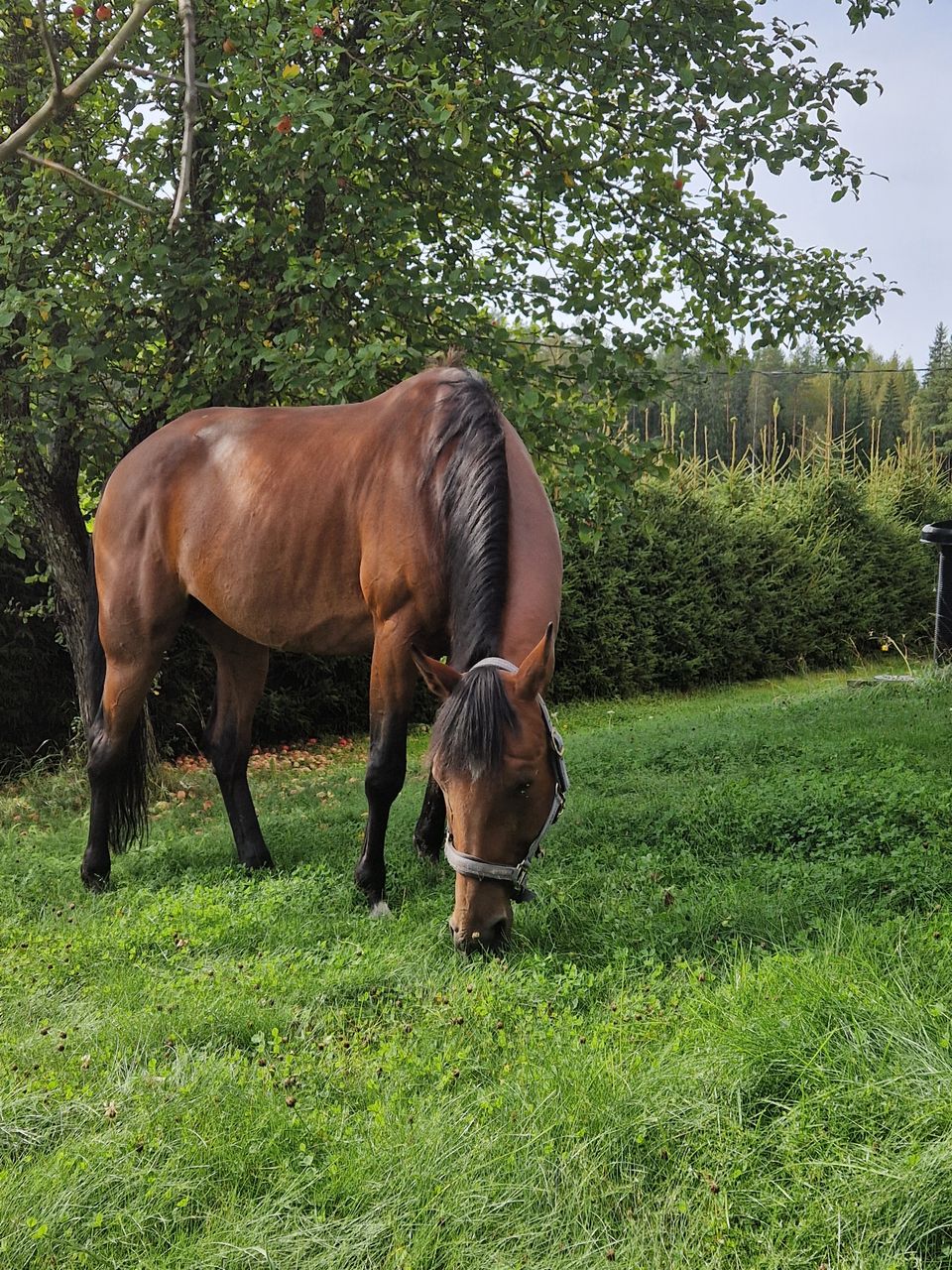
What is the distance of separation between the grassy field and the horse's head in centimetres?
24

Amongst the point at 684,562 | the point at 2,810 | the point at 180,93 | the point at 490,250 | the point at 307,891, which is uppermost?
the point at 180,93

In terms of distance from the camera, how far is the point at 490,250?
648cm

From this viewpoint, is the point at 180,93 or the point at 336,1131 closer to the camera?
the point at 336,1131

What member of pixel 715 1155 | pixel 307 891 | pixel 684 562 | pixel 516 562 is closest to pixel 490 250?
pixel 516 562

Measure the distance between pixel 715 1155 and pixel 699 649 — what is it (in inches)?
470

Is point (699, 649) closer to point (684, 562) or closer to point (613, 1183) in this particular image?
point (684, 562)

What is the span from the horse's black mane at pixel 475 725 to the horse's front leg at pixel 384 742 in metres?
0.89

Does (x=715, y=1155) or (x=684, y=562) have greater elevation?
(x=684, y=562)

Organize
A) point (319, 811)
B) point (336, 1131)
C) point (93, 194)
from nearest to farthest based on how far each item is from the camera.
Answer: point (336, 1131)
point (93, 194)
point (319, 811)

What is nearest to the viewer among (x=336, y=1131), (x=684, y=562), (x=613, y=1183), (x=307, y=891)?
(x=613, y=1183)

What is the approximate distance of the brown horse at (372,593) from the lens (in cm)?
317

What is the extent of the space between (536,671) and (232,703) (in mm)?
2634

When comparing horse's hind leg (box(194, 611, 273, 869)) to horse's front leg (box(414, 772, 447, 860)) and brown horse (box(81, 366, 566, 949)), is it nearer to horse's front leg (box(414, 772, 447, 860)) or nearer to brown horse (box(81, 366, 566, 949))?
brown horse (box(81, 366, 566, 949))

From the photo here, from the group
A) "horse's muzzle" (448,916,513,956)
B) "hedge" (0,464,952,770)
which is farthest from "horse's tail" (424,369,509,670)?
"hedge" (0,464,952,770)
